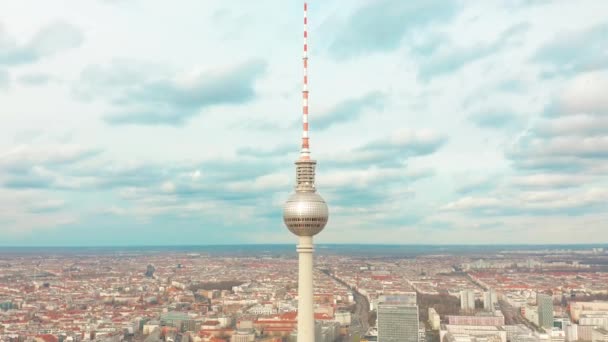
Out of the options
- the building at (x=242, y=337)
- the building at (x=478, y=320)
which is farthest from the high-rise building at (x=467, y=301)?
the building at (x=242, y=337)

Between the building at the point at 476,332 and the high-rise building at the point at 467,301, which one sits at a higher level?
the high-rise building at the point at 467,301

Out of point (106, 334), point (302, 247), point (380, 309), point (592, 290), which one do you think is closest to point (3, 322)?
point (106, 334)

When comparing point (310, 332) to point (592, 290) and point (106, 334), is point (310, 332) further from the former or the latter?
point (592, 290)

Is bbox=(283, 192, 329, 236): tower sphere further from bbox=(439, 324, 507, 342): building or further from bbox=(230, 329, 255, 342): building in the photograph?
bbox=(439, 324, 507, 342): building

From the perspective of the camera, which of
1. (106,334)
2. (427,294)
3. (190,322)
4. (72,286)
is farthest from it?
(72,286)

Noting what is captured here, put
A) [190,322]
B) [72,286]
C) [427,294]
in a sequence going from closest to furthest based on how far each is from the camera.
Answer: [190,322] < [427,294] < [72,286]

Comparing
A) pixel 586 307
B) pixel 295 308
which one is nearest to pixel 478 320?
pixel 586 307

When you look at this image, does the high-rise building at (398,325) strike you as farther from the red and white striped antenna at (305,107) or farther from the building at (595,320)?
the red and white striped antenna at (305,107)
